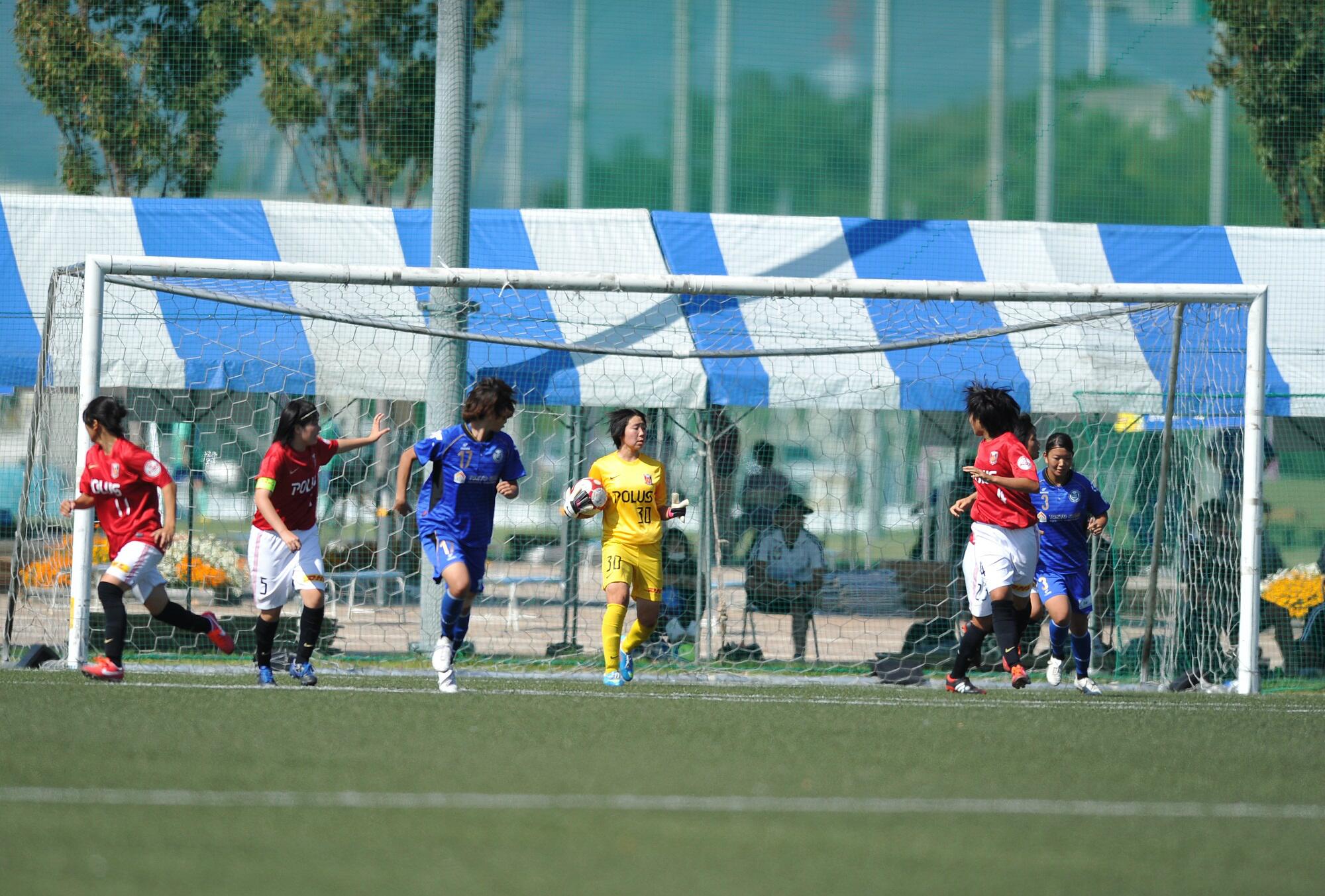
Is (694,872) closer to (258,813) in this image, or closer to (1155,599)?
(258,813)

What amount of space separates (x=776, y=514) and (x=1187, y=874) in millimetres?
7787

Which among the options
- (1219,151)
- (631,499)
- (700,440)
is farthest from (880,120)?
(631,499)

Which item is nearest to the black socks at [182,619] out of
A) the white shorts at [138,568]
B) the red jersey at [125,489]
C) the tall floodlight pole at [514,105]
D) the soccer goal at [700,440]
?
the white shorts at [138,568]

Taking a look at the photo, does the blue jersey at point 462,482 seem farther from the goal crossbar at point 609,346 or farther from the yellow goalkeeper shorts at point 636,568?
the goal crossbar at point 609,346

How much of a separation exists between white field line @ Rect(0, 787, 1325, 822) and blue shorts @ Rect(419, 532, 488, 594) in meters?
3.64

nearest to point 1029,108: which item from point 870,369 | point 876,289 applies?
point 870,369

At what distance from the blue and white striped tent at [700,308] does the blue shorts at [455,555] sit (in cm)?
287

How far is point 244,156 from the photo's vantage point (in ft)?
53.9

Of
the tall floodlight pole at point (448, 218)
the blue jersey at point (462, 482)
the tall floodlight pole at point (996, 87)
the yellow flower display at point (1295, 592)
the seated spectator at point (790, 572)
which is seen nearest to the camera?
the blue jersey at point (462, 482)

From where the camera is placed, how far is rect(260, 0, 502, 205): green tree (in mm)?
16062

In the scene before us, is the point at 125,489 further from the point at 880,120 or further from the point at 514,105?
the point at 880,120

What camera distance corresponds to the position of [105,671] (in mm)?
7988

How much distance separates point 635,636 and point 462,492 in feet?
4.67

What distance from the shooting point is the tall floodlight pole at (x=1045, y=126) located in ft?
64.3
